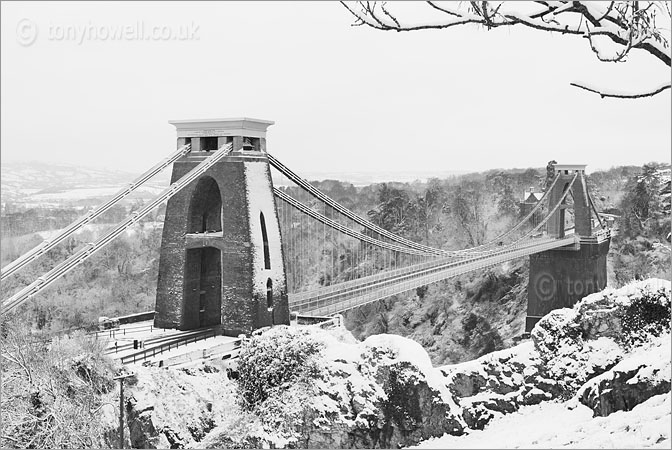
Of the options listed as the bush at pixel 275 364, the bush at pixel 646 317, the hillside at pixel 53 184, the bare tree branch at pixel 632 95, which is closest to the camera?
the bare tree branch at pixel 632 95

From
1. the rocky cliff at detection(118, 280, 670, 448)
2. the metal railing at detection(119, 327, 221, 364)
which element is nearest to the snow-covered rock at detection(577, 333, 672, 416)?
the rocky cliff at detection(118, 280, 670, 448)

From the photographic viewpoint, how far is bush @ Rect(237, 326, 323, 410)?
48.3ft

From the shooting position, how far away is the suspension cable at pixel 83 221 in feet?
50.2

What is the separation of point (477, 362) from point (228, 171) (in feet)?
28.1

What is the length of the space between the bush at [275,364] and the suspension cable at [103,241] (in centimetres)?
428

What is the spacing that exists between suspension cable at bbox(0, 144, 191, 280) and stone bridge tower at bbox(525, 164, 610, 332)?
78.7ft

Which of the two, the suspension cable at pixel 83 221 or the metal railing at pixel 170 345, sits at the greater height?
the suspension cable at pixel 83 221

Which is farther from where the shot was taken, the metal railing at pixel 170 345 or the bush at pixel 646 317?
the metal railing at pixel 170 345

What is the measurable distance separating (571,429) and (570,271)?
2952 centimetres

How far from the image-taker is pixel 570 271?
39.8 m

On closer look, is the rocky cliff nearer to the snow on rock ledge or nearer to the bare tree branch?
the snow on rock ledge

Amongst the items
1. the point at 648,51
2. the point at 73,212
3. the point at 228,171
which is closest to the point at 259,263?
the point at 228,171

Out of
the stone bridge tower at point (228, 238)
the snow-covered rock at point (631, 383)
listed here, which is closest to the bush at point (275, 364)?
the stone bridge tower at point (228, 238)

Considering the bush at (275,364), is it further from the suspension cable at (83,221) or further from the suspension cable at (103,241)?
the suspension cable at (83,221)
